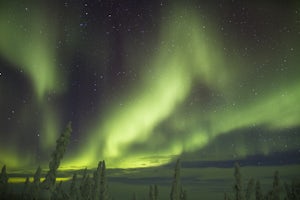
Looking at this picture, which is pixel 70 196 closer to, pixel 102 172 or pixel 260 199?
pixel 102 172

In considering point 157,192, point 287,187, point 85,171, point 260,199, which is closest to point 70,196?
point 85,171

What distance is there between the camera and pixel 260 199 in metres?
82.2

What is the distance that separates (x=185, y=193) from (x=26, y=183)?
65.4 metres

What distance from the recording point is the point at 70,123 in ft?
157

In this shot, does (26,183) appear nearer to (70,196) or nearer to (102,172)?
(70,196)

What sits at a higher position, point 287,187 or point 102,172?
point 102,172

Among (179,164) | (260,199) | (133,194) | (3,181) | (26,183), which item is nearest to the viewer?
(179,164)

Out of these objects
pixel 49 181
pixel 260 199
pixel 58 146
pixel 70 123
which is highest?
pixel 70 123

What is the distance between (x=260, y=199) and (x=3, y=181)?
8313 cm

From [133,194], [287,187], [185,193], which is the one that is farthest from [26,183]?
[287,187]

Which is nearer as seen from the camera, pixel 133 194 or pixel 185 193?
pixel 185 193

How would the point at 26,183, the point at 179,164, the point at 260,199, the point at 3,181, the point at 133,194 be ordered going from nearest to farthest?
the point at 179,164, the point at 260,199, the point at 3,181, the point at 26,183, the point at 133,194

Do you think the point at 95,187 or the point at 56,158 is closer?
the point at 56,158

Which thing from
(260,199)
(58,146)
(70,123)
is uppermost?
(70,123)
